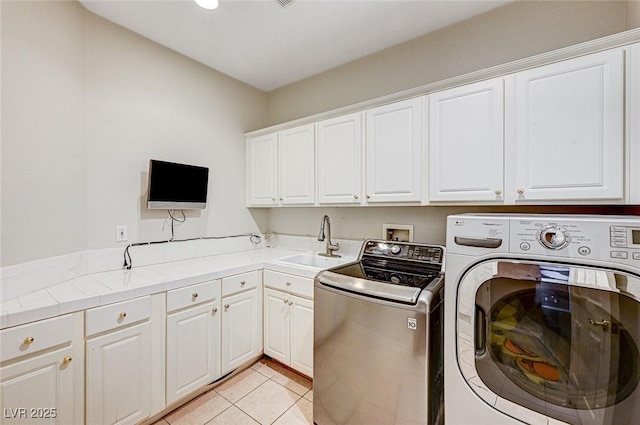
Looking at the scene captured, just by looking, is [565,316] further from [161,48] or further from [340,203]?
[161,48]

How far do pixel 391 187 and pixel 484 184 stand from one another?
586 mm

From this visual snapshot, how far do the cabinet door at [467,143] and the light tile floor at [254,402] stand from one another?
5.60 ft

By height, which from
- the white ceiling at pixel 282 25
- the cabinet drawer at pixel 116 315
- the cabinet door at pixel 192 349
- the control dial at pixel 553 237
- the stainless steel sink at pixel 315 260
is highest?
the white ceiling at pixel 282 25

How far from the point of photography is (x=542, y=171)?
1444 millimetres

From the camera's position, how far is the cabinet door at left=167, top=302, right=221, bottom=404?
1.73 meters

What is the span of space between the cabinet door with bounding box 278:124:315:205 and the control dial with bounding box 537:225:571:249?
165 cm

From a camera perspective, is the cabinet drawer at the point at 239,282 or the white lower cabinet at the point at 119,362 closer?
the white lower cabinet at the point at 119,362

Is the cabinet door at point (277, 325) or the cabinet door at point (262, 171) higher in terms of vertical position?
the cabinet door at point (262, 171)

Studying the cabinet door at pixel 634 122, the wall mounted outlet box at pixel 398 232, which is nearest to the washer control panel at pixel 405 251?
the wall mounted outlet box at pixel 398 232

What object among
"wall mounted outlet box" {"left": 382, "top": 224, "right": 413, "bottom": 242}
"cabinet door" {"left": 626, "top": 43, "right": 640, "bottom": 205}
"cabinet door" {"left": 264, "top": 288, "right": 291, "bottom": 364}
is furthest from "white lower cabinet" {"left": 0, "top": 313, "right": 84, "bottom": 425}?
"cabinet door" {"left": 626, "top": 43, "right": 640, "bottom": 205}

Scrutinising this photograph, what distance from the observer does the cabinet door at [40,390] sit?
1162 mm

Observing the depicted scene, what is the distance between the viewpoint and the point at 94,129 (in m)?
1.89

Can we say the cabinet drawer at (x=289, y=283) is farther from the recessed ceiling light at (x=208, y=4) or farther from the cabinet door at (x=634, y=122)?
the recessed ceiling light at (x=208, y=4)

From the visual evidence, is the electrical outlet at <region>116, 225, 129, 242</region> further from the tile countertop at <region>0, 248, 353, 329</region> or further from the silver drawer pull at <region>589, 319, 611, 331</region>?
the silver drawer pull at <region>589, 319, 611, 331</region>
